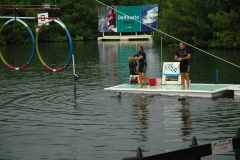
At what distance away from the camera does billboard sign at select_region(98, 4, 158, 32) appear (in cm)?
6844

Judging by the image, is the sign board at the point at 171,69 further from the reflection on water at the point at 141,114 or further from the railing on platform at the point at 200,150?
the railing on platform at the point at 200,150

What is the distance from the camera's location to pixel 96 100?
20641mm

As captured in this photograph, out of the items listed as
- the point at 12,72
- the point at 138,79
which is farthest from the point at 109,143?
the point at 12,72

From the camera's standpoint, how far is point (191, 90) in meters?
20.5

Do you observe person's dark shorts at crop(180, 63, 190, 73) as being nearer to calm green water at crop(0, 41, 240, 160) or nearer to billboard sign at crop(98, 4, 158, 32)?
calm green water at crop(0, 41, 240, 160)

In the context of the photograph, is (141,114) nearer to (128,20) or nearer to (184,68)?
(184,68)

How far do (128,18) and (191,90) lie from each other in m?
49.6

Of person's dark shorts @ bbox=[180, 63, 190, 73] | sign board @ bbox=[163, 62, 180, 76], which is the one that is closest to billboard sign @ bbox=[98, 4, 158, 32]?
sign board @ bbox=[163, 62, 180, 76]

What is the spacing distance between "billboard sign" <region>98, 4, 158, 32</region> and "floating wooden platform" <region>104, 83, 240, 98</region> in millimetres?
45580

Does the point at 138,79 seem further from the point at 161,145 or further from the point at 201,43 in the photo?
the point at 201,43

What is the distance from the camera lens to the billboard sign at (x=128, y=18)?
225ft

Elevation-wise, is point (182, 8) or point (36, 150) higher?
point (182, 8)

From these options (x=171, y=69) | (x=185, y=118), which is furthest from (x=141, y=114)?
(x=171, y=69)

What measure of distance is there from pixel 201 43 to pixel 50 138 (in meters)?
39.3
